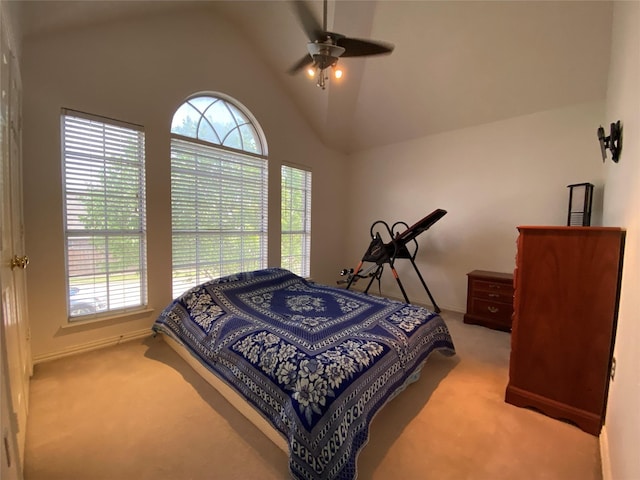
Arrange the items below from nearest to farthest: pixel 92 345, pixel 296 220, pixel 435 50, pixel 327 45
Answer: pixel 327 45, pixel 92 345, pixel 435 50, pixel 296 220

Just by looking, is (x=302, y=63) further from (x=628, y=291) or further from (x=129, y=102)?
(x=628, y=291)

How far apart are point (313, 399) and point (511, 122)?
4.02 m

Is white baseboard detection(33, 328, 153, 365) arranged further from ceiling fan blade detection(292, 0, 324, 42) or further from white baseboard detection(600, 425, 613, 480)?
white baseboard detection(600, 425, 613, 480)

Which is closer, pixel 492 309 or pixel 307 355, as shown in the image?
pixel 307 355

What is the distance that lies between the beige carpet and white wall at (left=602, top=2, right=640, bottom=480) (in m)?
0.31

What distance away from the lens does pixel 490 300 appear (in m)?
3.38

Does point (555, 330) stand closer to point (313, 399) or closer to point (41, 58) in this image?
point (313, 399)

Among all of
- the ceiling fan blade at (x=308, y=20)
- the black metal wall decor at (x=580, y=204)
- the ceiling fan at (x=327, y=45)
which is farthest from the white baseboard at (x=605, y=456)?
the ceiling fan blade at (x=308, y=20)

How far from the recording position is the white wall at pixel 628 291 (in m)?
1.08

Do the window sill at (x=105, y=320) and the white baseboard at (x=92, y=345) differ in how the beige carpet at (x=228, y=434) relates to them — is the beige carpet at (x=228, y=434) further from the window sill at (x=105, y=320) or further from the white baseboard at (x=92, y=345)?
the window sill at (x=105, y=320)

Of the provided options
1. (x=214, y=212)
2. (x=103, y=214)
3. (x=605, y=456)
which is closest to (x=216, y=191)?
(x=214, y=212)

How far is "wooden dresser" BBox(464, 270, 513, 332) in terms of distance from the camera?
3.27 m

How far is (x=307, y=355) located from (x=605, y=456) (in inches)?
63.6

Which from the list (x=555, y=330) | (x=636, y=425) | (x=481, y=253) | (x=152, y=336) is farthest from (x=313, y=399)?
(x=481, y=253)
